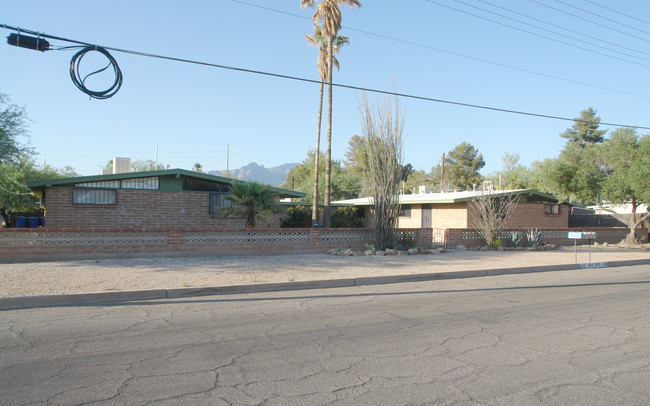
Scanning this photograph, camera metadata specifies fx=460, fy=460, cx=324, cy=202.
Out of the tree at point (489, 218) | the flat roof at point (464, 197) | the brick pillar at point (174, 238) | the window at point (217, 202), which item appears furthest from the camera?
the flat roof at point (464, 197)

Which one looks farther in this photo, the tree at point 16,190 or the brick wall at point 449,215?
the tree at point 16,190

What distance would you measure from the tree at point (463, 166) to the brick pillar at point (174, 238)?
205ft

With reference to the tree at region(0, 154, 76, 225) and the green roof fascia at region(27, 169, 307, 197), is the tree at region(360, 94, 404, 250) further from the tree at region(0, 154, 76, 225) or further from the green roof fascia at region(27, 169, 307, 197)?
the tree at region(0, 154, 76, 225)

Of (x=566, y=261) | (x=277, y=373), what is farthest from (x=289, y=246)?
(x=277, y=373)

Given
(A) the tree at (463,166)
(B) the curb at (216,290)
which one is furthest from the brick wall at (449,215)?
(A) the tree at (463,166)

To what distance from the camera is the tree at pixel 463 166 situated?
72812mm

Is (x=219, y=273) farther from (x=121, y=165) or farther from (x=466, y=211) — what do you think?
(x=466, y=211)

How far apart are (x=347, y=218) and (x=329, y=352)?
2313 cm

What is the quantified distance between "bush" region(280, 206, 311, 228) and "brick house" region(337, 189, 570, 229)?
3582 millimetres

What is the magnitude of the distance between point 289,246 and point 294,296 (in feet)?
23.0

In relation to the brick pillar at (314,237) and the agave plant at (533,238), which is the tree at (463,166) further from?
the brick pillar at (314,237)

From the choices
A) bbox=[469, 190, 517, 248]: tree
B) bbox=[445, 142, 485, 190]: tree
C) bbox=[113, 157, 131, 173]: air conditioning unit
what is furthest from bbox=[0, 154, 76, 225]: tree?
bbox=[445, 142, 485, 190]: tree

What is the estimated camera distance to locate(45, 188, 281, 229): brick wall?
1719 cm

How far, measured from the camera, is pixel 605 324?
725 cm
